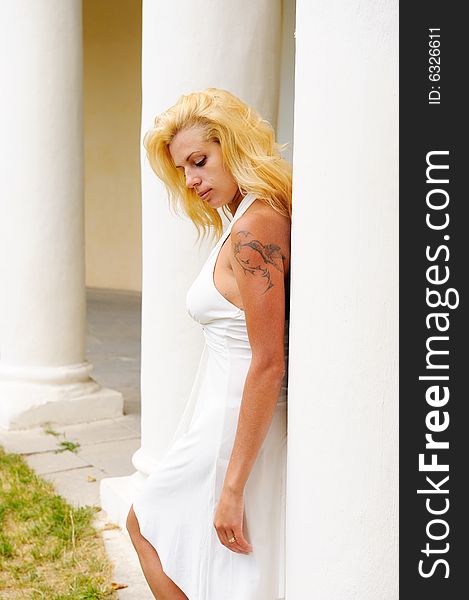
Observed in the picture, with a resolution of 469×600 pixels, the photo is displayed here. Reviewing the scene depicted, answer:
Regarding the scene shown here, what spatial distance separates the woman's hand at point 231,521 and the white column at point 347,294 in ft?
1.15

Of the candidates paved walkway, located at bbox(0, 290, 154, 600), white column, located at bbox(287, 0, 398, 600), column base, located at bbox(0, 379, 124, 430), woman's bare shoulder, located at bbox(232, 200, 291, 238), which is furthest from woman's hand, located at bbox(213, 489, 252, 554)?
column base, located at bbox(0, 379, 124, 430)

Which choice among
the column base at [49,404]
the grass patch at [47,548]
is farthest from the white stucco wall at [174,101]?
the column base at [49,404]

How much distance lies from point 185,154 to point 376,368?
1.03 meters

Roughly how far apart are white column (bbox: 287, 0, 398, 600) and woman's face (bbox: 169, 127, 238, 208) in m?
0.47

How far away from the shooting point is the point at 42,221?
695 centimetres

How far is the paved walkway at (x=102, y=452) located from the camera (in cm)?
455

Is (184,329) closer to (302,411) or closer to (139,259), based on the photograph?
(302,411)

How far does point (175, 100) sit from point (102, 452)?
9.68 feet

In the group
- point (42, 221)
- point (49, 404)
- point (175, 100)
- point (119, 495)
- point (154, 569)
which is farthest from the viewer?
point (49, 404)

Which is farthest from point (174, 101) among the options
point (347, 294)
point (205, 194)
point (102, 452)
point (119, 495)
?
point (102, 452)

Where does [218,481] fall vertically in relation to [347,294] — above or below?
below

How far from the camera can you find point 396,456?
6.97ft

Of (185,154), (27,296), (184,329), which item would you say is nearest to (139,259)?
(27,296)

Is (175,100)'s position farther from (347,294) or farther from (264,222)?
(347,294)
